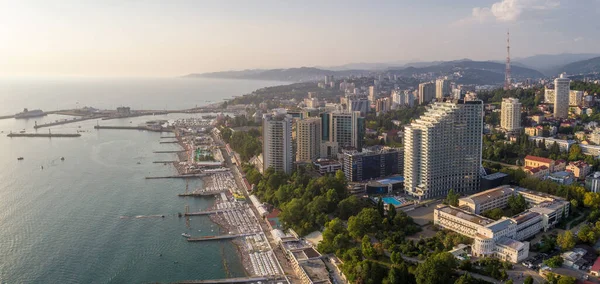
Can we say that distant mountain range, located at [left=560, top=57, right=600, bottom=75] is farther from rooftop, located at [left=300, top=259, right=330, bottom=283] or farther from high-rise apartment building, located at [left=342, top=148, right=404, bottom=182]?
rooftop, located at [left=300, top=259, right=330, bottom=283]

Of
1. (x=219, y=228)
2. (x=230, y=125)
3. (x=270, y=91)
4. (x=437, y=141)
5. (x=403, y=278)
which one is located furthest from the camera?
(x=270, y=91)

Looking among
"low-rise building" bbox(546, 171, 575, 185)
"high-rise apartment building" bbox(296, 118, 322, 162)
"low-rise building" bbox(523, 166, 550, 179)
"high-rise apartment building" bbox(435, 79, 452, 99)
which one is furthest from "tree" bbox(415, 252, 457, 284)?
"high-rise apartment building" bbox(435, 79, 452, 99)

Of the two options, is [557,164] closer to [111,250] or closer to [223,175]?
[223,175]

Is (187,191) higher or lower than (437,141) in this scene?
lower

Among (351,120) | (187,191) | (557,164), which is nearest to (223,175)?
(187,191)

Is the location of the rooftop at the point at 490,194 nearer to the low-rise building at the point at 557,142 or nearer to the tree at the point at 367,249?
the tree at the point at 367,249
